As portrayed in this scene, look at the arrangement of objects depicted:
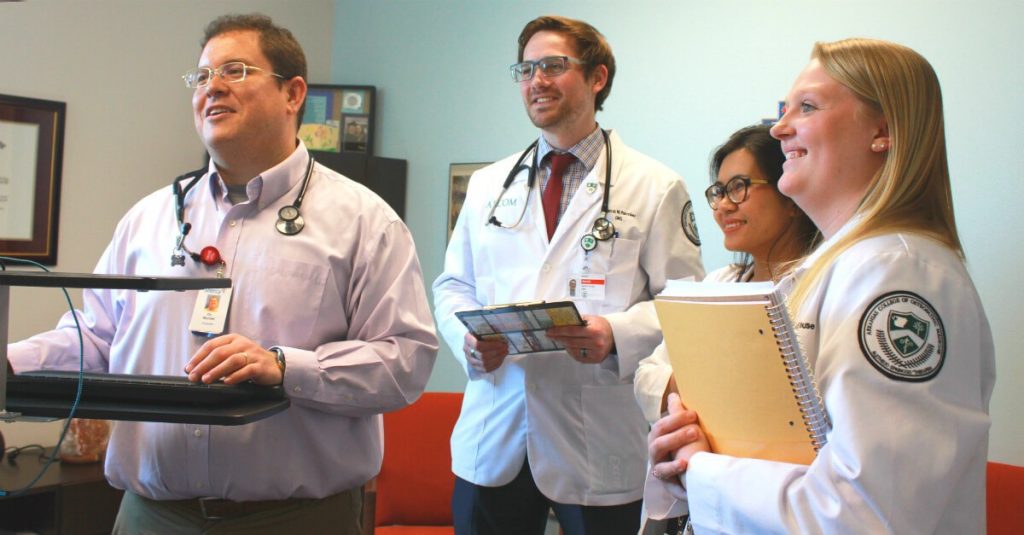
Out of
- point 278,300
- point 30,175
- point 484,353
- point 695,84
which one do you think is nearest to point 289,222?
point 278,300

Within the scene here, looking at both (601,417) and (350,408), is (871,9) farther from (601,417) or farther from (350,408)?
(350,408)

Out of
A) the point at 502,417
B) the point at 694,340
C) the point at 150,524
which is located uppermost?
the point at 694,340

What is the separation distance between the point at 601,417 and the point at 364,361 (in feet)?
2.63

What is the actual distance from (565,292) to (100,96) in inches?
106

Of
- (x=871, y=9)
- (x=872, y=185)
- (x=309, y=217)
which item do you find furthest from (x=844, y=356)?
(x=871, y=9)

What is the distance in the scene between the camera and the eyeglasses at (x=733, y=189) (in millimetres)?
2035

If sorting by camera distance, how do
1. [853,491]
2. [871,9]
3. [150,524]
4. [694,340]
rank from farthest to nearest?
1. [871,9]
2. [150,524]
3. [694,340]
4. [853,491]

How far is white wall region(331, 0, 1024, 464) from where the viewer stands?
283cm

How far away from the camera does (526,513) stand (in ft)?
7.75

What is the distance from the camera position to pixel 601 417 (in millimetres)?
2348

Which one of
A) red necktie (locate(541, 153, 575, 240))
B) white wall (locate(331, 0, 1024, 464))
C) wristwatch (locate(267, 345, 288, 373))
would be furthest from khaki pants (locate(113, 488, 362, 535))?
white wall (locate(331, 0, 1024, 464))

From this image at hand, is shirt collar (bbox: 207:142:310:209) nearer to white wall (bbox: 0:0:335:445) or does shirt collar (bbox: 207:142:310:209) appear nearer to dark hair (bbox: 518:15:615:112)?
dark hair (bbox: 518:15:615:112)

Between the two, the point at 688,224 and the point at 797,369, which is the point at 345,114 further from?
the point at 797,369

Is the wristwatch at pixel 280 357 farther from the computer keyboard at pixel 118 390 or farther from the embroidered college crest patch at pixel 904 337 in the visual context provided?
the embroidered college crest patch at pixel 904 337
